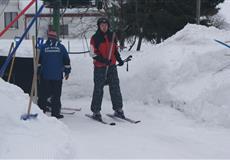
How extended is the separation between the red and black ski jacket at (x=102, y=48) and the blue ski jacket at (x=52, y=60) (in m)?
0.56

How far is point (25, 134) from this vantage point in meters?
6.52

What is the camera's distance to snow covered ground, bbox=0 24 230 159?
6.69 meters

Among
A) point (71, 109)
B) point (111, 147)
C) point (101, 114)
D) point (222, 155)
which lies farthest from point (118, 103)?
point (222, 155)

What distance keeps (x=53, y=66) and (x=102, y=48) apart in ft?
3.11

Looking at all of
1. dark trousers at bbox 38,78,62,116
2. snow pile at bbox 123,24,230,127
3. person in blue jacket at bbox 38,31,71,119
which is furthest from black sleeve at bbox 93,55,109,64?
snow pile at bbox 123,24,230,127

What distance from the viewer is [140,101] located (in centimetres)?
1080

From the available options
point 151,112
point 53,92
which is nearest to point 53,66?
point 53,92

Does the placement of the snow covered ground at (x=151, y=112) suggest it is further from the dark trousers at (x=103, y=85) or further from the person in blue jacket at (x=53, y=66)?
the person in blue jacket at (x=53, y=66)

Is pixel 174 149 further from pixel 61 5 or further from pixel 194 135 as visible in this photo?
pixel 61 5

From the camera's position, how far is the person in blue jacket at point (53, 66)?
929 cm

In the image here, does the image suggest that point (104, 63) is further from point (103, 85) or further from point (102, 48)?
point (103, 85)

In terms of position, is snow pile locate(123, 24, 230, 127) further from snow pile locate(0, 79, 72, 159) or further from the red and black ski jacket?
snow pile locate(0, 79, 72, 159)

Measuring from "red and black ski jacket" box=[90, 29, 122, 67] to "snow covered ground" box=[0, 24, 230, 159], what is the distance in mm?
1102

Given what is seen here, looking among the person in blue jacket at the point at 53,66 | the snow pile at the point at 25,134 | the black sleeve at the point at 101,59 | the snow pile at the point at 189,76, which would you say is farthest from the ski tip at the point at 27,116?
the snow pile at the point at 189,76
